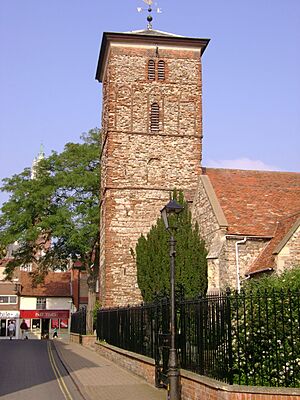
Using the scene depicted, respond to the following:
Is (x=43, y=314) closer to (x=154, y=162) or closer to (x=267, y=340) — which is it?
(x=154, y=162)

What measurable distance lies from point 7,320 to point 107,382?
4977cm

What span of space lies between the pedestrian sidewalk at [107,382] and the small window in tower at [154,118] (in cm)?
1475

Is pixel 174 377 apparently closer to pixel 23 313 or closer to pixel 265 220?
pixel 265 220

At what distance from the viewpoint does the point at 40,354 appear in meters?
26.5

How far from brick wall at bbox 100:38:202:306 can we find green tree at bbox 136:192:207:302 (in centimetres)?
274

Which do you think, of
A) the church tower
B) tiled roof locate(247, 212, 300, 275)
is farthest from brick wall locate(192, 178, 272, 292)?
the church tower

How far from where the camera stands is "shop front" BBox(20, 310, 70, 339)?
199 ft

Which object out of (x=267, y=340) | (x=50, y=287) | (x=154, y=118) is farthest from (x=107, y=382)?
(x=50, y=287)

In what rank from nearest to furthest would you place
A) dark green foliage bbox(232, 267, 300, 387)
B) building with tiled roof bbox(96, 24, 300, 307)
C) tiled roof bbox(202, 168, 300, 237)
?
1. dark green foliage bbox(232, 267, 300, 387)
2. tiled roof bbox(202, 168, 300, 237)
3. building with tiled roof bbox(96, 24, 300, 307)

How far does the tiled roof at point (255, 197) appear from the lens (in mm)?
26245

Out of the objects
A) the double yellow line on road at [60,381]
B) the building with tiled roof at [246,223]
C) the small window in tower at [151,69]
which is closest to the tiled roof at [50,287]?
the building with tiled roof at [246,223]

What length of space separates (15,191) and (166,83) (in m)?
15.6

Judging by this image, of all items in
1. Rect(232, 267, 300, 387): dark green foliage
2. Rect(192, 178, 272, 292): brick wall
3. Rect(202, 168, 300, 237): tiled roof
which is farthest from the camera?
Rect(202, 168, 300, 237): tiled roof

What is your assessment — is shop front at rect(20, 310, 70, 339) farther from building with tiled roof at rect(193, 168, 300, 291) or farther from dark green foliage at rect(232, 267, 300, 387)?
dark green foliage at rect(232, 267, 300, 387)
